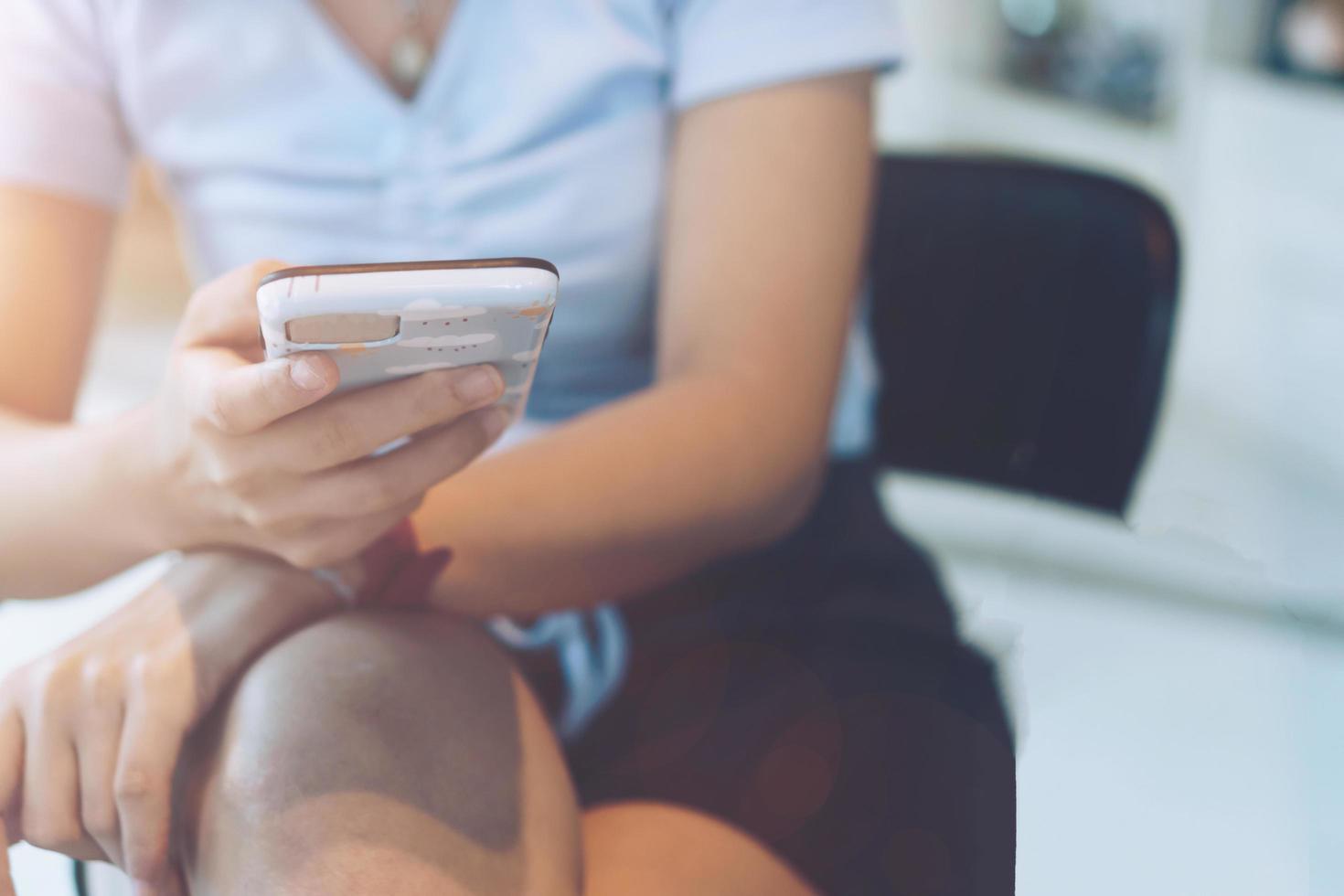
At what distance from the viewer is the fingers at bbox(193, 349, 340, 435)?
0.84ft

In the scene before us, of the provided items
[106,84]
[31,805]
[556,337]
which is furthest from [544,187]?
[31,805]

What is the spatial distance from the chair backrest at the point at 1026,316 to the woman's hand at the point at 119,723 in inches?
16.2

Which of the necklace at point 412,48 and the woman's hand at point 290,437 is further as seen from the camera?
the necklace at point 412,48

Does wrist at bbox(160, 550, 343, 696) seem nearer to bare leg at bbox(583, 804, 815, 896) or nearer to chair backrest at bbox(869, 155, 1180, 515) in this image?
bare leg at bbox(583, 804, 815, 896)

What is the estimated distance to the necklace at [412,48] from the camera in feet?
1.55

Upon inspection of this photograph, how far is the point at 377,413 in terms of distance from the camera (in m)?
0.29

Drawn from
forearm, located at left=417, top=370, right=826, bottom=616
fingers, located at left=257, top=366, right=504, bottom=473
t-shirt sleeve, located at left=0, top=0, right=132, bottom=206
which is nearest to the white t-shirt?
t-shirt sleeve, located at left=0, top=0, right=132, bottom=206

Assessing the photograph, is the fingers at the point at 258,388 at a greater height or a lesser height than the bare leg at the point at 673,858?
greater

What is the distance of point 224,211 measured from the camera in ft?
1.65

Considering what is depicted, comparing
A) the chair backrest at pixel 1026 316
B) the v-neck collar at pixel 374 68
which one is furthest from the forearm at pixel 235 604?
the chair backrest at pixel 1026 316

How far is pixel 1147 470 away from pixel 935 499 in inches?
5.4

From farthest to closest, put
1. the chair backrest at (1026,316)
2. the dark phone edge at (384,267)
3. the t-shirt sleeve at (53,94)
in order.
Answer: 1. the chair backrest at (1026,316)
2. the t-shirt sleeve at (53,94)
3. the dark phone edge at (384,267)

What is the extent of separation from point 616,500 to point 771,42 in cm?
21

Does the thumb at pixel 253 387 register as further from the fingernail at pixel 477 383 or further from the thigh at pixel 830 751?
the thigh at pixel 830 751
